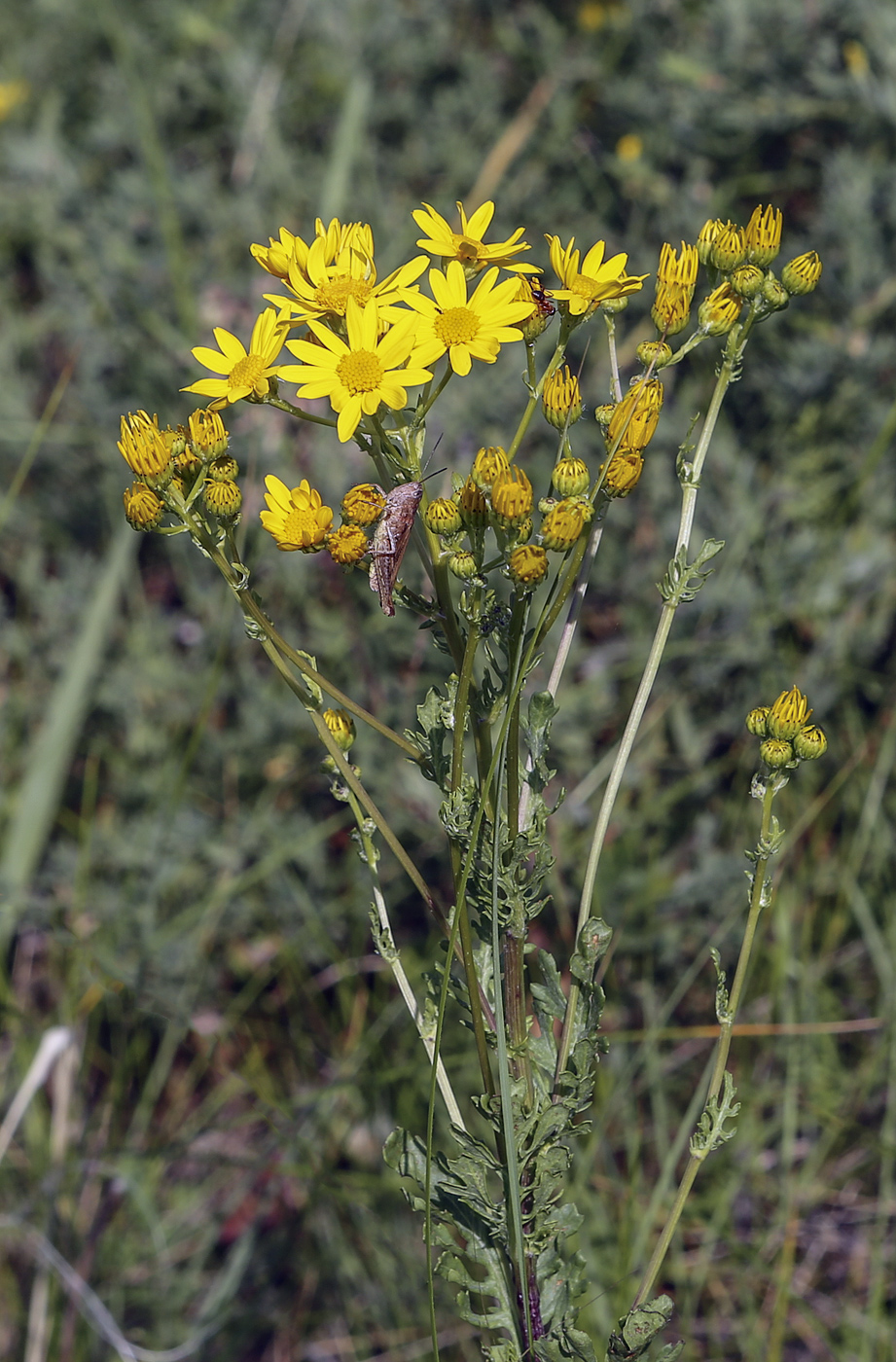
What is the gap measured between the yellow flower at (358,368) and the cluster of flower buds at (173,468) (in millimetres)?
132

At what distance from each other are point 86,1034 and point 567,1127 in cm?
203

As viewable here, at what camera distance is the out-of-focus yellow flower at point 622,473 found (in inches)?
54.2

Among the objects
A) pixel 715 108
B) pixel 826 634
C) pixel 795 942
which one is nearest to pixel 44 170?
pixel 715 108

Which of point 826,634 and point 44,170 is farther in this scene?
point 44,170

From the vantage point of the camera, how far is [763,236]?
153 centimetres

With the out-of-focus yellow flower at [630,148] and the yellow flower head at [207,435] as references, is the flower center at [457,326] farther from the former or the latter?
the out-of-focus yellow flower at [630,148]

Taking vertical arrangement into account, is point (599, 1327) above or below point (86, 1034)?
below

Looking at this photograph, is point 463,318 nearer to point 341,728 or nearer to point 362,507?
point 362,507

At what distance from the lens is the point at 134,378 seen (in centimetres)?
399

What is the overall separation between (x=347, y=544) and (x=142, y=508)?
0.86ft

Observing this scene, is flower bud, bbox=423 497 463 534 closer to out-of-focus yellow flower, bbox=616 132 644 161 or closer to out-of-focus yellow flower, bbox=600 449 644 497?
out-of-focus yellow flower, bbox=600 449 644 497

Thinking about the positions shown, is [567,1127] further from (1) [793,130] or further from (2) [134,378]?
(1) [793,130]

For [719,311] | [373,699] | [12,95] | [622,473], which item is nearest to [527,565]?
[622,473]

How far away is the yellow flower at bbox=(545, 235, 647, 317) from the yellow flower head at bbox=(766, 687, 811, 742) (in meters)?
0.58
